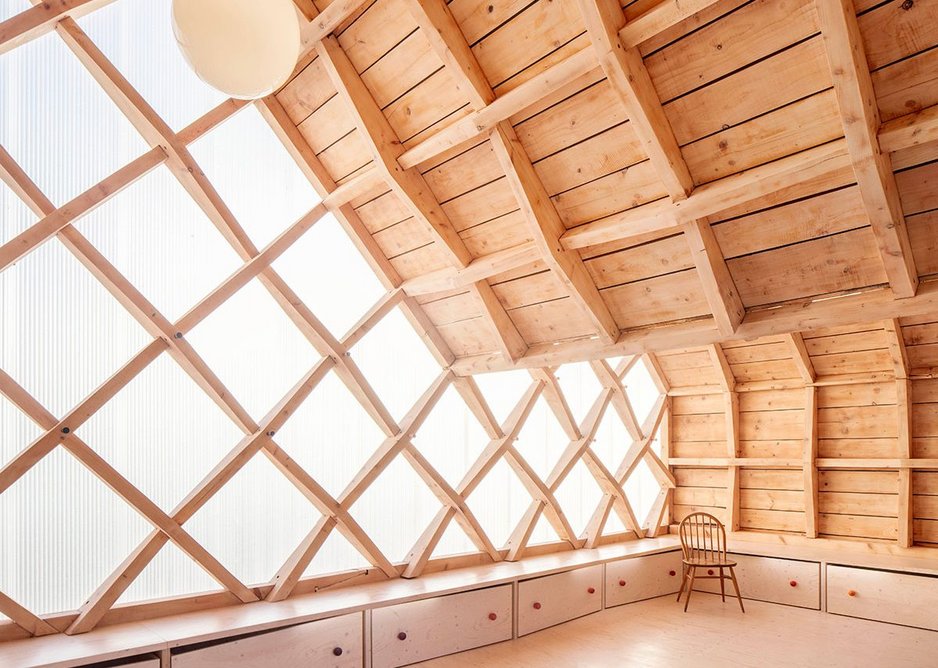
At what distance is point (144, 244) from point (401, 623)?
2.37m

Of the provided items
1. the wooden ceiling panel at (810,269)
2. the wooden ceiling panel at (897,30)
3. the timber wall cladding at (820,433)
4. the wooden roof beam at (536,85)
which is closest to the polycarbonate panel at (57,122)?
the wooden roof beam at (536,85)

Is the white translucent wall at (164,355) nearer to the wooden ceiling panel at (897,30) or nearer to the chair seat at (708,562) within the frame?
the chair seat at (708,562)

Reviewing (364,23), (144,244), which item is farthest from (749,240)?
(144,244)

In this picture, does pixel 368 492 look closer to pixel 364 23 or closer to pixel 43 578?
pixel 43 578

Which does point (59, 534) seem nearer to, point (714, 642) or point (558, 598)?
point (558, 598)

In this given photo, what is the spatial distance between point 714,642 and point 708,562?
85 cm

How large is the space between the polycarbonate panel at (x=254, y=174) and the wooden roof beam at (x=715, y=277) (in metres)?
2.17


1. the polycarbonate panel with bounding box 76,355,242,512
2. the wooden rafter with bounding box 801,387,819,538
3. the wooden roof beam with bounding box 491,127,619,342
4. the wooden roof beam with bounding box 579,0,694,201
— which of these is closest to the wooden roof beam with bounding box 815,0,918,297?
the wooden roof beam with bounding box 579,0,694,201

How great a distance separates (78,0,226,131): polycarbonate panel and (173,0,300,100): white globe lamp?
6.15 ft

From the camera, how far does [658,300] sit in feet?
12.7

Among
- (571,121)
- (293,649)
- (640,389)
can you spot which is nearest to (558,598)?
(293,649)

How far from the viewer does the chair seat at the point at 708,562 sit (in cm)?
504

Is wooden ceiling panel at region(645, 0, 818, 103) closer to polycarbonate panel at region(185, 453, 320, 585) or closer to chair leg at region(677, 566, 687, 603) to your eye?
polycarbonate panel at region(185, 453, 320, 585)

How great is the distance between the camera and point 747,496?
585 cm
